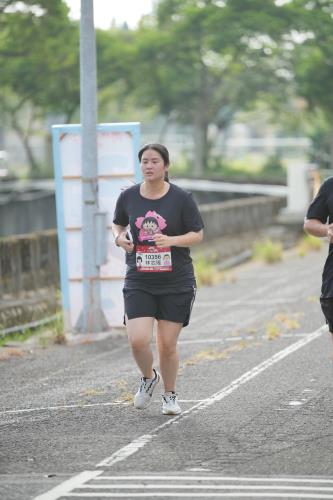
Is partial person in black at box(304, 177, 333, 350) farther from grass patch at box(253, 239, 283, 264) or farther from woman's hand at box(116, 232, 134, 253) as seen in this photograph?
grass patch at box(253, 239, 283, 264)

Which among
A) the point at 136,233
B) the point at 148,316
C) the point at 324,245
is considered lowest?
the point at 324,245

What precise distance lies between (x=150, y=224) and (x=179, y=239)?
230 mm

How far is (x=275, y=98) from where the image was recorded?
2275 inches

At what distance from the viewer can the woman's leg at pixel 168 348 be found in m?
9.20

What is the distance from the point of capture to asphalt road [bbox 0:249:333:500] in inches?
283

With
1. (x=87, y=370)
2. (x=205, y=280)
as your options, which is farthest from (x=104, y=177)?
(x=205, y=280)

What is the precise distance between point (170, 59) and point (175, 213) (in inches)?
1740

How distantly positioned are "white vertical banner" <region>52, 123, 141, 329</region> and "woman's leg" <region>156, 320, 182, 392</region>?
211 inches

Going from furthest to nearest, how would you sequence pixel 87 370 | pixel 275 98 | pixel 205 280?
pixel 275 98, pixel 205 280, pixel 87 370

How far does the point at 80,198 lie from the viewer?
1485 centimetres

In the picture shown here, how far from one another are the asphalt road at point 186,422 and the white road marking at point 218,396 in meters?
0.01

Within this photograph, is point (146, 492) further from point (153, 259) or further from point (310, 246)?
point (310, 246)

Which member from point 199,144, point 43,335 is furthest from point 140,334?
point 199,144

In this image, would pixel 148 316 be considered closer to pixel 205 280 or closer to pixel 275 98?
pixel 205 280
